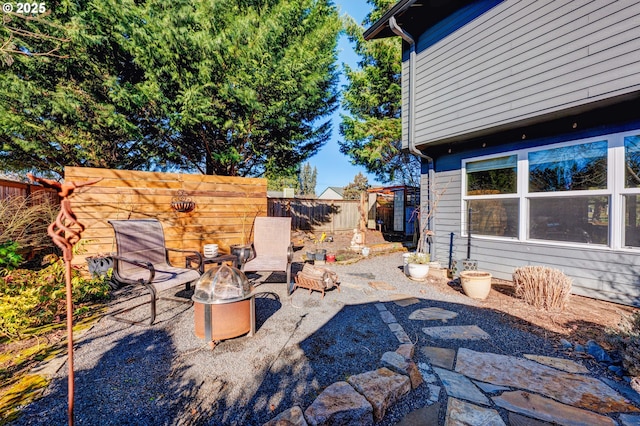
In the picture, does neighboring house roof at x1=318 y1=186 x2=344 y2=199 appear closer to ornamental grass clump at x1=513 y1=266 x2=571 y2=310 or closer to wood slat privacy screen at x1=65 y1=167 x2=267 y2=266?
wood slat privacy screen at x1=65 y1=167 x2=267 y2=266

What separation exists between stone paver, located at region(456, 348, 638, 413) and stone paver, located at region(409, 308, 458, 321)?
751 mm

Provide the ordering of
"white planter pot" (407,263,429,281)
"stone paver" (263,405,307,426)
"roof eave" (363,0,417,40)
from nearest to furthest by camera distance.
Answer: "stone paver" (263,405,307,426), "white planter pot" (407,263,429,281), "roof eave" (363,0,417,40)

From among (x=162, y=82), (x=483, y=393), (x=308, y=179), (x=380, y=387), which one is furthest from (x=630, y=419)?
(x=308, y=179)

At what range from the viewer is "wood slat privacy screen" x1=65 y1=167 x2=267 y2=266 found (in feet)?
13.6

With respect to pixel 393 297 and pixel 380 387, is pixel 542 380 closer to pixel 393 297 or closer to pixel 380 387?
pixel 380 387

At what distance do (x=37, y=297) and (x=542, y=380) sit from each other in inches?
185

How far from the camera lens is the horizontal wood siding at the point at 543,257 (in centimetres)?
334

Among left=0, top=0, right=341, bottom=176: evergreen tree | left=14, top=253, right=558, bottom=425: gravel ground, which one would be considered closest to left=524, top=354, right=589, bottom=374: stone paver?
left=14, top=253, right=558, bottom=425: gravel ground

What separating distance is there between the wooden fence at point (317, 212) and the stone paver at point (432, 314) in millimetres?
7239

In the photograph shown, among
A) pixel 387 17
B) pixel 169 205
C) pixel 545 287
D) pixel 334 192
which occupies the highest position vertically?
pixel 387 17

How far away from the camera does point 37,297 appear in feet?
8.78

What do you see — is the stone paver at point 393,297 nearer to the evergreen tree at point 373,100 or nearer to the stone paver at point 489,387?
the stone paver at point 489,387

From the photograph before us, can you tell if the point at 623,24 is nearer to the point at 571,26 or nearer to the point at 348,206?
the point at 571,26

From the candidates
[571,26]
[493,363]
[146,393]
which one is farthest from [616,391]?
[571,26]
